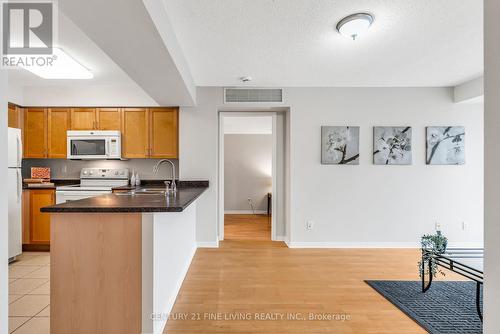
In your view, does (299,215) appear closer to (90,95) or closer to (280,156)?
(280,156)

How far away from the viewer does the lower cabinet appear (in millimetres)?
4113

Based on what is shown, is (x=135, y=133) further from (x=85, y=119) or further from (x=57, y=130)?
(x=57, y=130)

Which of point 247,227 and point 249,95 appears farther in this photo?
point 247,227

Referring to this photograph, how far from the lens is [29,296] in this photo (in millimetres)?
2639

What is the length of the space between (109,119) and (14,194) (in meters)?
1.57

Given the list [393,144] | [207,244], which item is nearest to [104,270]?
[207,244]

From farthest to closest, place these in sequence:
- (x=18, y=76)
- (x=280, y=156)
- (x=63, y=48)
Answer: (x=280, y=156), (x=18, y=76), (x=63, y=48)

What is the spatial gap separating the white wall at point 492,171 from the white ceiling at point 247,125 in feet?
16.4

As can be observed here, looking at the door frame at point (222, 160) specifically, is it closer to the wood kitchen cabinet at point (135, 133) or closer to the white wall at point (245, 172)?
the wood kitchen cabinet at point (135, 133)

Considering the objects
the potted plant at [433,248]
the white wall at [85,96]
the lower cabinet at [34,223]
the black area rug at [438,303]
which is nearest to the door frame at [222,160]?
the white wall at [85,96]

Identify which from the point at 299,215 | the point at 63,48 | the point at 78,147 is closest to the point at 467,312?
the point at 299,215

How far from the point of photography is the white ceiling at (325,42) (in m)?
2.25

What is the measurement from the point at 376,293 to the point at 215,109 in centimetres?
318

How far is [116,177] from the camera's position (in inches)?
178
